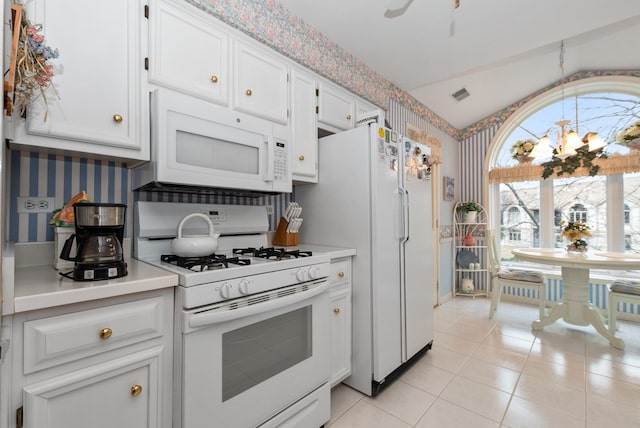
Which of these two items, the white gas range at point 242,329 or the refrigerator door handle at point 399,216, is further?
the refrigerator door handle at point 399,216

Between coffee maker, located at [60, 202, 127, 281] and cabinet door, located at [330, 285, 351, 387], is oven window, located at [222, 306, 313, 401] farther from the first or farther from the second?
coffee maker, located at [60, 202, 127, 281]

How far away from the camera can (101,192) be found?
1513mm

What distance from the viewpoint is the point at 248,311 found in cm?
126

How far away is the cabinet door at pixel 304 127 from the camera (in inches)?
80.6

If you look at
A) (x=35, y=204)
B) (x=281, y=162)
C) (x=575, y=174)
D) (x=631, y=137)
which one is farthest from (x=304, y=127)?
(x=575, y=174)

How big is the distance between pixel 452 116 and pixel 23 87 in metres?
4.50

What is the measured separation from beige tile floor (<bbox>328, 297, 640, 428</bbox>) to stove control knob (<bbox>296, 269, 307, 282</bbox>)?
0.88m

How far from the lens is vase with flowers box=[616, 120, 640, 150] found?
3082 millimetres

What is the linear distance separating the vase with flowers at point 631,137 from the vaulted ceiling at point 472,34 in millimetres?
816

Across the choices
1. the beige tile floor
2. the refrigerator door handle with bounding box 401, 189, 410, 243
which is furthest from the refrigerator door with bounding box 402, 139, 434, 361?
the beige tile floor

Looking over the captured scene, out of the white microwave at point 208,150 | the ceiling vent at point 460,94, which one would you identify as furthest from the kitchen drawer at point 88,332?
the ceiling vent at point 460,94

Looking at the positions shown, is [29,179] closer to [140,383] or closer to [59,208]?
[59,208]

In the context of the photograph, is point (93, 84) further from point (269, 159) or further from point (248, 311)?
point (248, 311)

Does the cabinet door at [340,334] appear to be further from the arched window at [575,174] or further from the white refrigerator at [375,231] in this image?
the arched window at [575,174]
